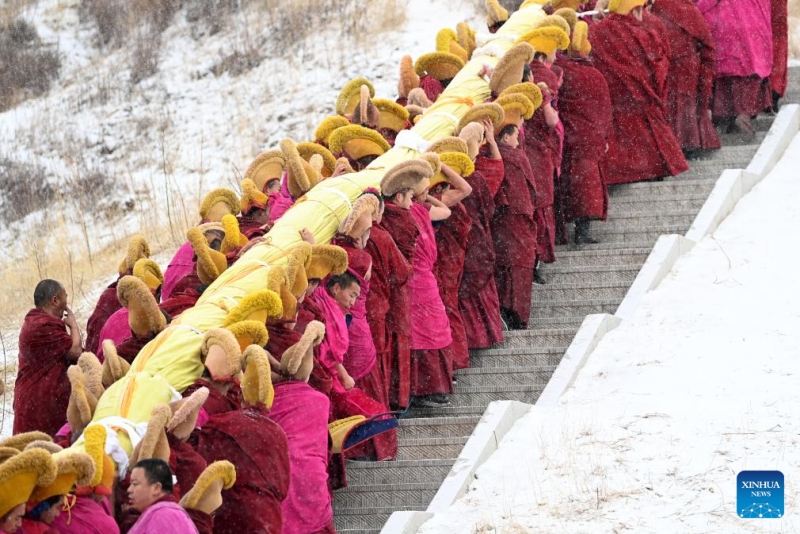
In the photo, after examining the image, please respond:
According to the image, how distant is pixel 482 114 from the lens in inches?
408

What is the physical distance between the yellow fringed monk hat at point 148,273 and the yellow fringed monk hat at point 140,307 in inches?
39.9

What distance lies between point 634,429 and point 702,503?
0.90 m

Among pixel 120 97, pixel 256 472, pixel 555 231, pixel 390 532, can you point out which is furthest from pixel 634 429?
pixel 120 97

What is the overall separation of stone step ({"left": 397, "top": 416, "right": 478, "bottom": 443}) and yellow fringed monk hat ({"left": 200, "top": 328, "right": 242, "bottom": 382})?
6.53 feet

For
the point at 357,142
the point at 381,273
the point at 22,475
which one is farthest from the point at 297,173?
the point at 22,475

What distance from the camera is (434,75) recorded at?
1223 cm

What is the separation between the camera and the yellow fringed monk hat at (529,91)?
10.6 meters

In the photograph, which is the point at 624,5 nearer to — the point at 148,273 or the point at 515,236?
the point at 515,236

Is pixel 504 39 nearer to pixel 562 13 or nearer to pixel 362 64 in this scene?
pixel 562 13

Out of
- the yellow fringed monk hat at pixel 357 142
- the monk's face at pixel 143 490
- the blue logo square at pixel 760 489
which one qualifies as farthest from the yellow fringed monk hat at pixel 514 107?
the monk's face at pixel 143 490

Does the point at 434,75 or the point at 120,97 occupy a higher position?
the point at 434,75

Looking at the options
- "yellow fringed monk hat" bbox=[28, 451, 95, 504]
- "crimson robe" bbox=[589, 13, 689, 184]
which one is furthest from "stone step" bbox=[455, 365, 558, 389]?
"yellow fringed monk hat" bbox=[28, 451, 95, 504]

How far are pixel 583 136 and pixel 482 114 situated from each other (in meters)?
1.54

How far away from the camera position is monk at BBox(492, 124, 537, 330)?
34.7 feet
